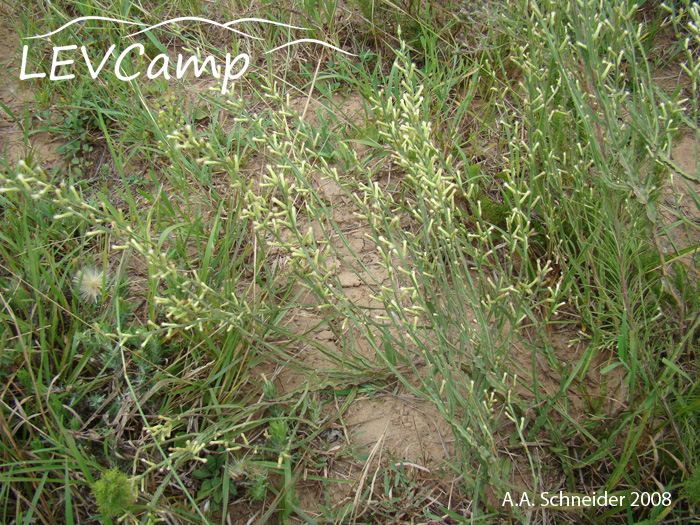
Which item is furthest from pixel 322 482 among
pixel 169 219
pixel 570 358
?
pixel 169 219

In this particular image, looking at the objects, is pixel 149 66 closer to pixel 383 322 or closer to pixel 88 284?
pixel 88 284

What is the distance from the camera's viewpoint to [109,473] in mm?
1652

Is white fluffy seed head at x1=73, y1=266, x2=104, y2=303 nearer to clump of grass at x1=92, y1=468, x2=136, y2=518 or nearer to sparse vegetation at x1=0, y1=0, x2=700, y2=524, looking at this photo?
sparse vegetation at x1=0, y1=0, x2=700, y2=524

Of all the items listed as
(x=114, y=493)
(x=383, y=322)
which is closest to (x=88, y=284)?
(x=114, y=493)

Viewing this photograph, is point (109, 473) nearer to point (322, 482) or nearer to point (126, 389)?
point (126, 389)

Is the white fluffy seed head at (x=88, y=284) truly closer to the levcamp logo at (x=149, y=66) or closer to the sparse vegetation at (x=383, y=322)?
the sparse vegetation at (x=383, y=322)

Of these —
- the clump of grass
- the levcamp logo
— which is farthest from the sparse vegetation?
the levcamp logo

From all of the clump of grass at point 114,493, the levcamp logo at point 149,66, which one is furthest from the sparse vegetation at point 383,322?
the levcamp logo at point 149,66

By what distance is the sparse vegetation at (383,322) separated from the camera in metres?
1.59

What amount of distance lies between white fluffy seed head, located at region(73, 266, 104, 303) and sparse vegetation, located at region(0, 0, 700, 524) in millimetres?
15

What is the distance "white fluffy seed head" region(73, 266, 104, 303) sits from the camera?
2209mm

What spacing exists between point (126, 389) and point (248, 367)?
477mm

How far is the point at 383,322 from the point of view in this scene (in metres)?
2.01

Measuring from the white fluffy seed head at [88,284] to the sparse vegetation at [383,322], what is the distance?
15mm
